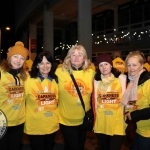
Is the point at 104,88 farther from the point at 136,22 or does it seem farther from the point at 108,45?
the point at 108,45

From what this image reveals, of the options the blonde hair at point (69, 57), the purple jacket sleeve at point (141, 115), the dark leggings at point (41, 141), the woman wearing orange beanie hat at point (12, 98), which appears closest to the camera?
the purple jacket sleeve at point (141, 115)

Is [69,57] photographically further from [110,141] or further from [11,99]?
[110,141]

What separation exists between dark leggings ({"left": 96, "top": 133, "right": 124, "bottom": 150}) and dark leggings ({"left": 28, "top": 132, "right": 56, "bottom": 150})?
0.74m

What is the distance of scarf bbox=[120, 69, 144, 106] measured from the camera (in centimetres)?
274

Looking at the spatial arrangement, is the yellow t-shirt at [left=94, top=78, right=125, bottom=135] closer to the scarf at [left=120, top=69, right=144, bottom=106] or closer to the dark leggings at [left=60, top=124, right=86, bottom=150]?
the scarf at [left=120, top=69, right=144, bottom=106]

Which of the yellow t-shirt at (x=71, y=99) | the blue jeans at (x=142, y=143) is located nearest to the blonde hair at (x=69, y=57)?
the yellow t-shirt at (x=71, y=99)

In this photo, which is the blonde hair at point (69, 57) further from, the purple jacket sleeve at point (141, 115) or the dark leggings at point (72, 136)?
the purple jacket sleeve at point (141, 115)

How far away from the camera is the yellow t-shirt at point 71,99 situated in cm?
318

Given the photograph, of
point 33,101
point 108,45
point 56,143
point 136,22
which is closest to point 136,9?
point 136,22

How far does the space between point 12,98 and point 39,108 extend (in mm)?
407

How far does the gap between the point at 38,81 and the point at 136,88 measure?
1405mm

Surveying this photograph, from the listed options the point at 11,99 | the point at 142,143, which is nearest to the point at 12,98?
the point at 11,99

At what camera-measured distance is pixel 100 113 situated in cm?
306

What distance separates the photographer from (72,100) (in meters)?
3.17
